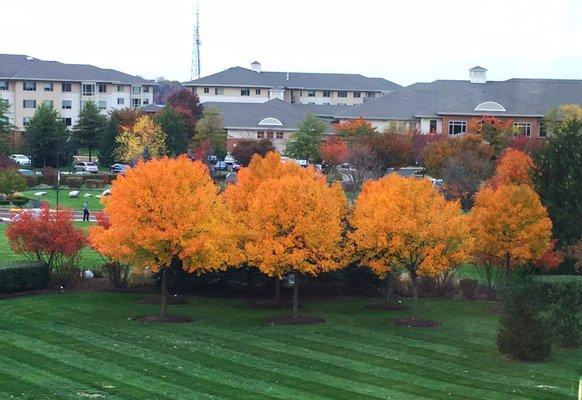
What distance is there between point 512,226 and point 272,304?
9.36 m

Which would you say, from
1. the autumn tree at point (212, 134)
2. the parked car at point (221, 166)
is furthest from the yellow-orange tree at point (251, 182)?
the autumn tree at point (212, 134)

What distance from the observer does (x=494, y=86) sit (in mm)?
98000

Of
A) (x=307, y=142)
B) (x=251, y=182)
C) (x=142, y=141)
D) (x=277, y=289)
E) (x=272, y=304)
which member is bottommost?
(x=272, y=304)

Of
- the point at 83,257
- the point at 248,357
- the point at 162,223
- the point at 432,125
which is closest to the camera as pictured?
the point at 248,357

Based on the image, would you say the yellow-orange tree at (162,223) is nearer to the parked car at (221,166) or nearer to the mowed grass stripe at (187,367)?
the mowed grass stripe at (187,367)

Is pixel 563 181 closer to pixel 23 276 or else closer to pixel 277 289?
pixel 277 289

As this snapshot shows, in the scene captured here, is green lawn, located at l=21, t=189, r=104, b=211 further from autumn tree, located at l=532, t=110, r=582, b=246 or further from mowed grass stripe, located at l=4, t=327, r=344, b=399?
mowed grass stripe, located at l=4, t=327, r=344, b=399

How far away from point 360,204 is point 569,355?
966 cm

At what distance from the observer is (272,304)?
35.7 m

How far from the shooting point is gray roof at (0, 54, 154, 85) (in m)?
108

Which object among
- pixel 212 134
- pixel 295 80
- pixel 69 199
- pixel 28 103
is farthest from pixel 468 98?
pixel 28 103

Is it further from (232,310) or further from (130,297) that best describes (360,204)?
(130,297)

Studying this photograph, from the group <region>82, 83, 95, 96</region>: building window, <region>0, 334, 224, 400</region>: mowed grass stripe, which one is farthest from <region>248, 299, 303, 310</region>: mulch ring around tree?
<region>82, 83, 95, 96</region>: building window

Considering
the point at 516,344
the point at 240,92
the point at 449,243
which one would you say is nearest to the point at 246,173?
the point at 449,243
